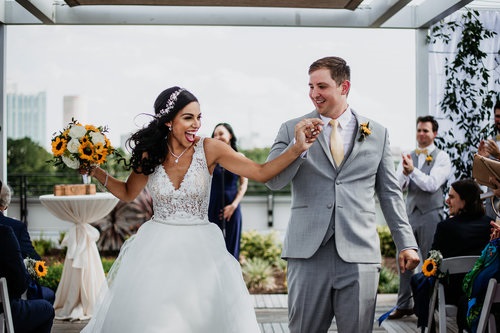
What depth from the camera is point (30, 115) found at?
17.0m

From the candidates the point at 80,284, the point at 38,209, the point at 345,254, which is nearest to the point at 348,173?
the point at 345,254

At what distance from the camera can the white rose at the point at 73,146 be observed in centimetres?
337

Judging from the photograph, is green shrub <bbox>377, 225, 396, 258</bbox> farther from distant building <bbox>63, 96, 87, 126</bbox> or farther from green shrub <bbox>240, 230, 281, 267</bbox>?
distant building <bbox>63, 96, 87, 126</bbox>

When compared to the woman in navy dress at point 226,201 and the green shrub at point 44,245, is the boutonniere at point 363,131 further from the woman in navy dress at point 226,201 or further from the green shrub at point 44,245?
the green shrub at point 44,245

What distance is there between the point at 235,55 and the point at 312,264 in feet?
60.6

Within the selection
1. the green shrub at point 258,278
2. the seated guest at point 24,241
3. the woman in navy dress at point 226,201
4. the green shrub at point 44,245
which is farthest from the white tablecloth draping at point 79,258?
the green shrub at point 44,245

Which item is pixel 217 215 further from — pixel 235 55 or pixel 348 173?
pixel 235 55

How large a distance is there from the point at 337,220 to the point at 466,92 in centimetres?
385

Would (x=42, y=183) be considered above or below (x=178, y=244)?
above

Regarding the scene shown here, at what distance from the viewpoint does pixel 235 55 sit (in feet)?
68.8

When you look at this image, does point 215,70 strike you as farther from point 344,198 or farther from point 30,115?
point 344,198

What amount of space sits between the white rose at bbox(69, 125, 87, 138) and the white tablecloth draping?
96.3 inches

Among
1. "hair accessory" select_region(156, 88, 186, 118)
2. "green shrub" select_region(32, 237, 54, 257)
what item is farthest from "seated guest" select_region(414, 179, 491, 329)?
"green shrub" select_region(32, 237, 54, 257)

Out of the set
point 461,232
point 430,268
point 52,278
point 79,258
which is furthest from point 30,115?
point 430,268
